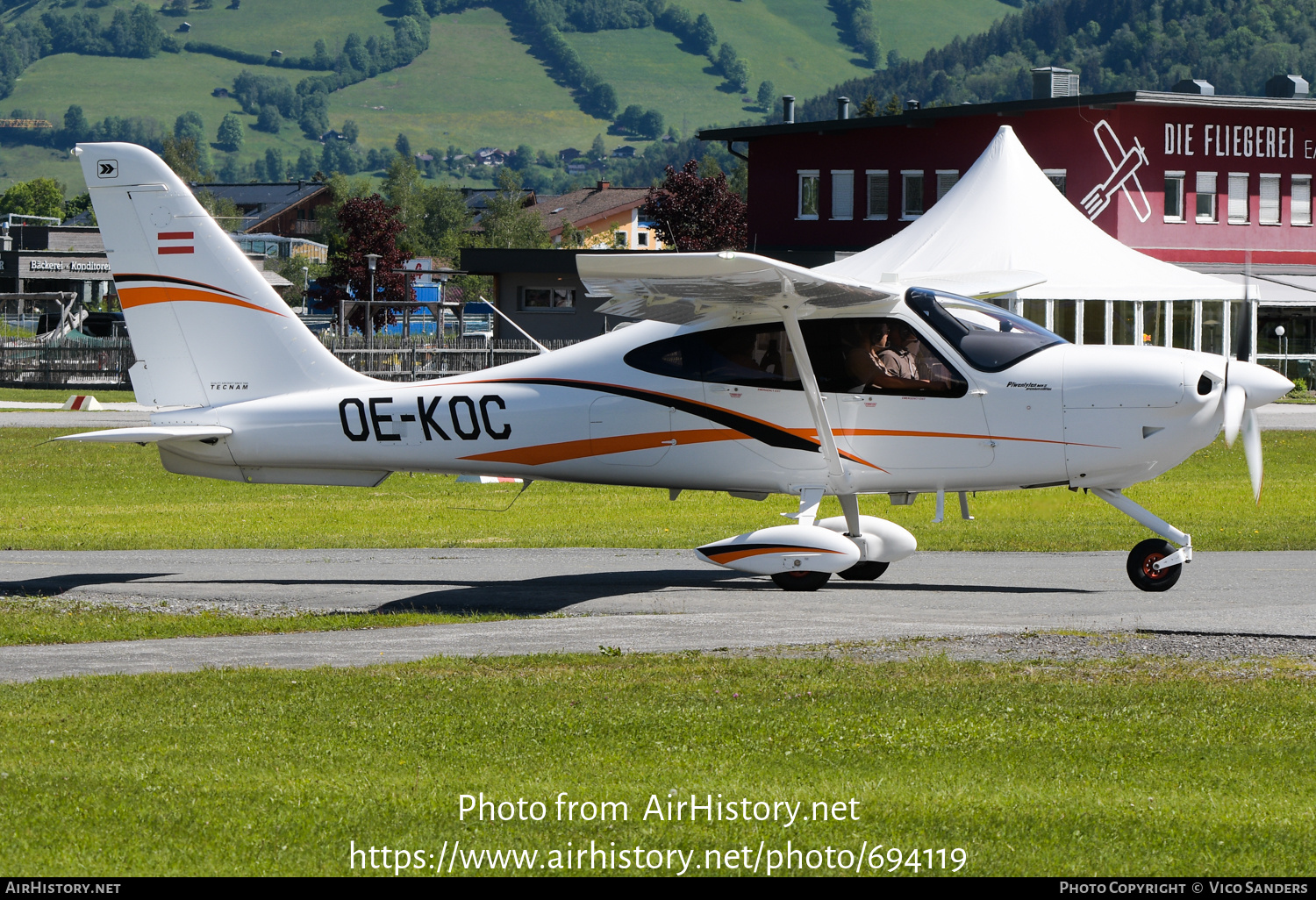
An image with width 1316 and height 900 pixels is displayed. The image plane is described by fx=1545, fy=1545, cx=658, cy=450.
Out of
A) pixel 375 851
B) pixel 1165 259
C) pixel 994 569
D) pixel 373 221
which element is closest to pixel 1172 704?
pixel 375 851

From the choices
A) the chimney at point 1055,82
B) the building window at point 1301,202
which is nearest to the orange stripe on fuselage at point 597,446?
the building window at point 1301,202

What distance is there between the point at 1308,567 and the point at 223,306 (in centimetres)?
1019

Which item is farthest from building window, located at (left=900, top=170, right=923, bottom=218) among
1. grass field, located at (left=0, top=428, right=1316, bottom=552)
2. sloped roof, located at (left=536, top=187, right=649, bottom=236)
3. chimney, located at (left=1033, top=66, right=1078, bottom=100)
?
sloped roof, located at (left=536, top=187, right=649, bottom=236)

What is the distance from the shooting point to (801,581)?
13.1 metres

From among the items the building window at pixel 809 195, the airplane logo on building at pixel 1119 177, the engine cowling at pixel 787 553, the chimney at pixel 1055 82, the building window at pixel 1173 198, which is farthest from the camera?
the chimney at pixel 1055 82

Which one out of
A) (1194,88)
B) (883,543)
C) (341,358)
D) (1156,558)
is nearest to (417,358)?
(341,358)

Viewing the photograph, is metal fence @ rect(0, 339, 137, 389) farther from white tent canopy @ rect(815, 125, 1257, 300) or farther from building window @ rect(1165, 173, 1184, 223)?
building window @ rect(1165, 173, 1184, 223)

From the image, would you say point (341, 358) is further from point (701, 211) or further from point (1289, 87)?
point (1289, 87)

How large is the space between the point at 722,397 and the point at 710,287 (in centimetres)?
127

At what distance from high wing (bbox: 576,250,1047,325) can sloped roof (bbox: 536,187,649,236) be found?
134 metres

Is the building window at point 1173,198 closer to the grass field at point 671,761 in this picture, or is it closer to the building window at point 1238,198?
the building window at point 1238,198

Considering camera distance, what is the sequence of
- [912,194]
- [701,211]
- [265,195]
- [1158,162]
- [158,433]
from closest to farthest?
[158,433] → [1158,162] → [912,194] → [701,211] → [265,195]

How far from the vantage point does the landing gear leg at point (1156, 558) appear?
12609 millimetres

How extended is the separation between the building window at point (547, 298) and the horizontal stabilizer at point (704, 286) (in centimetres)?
4919
